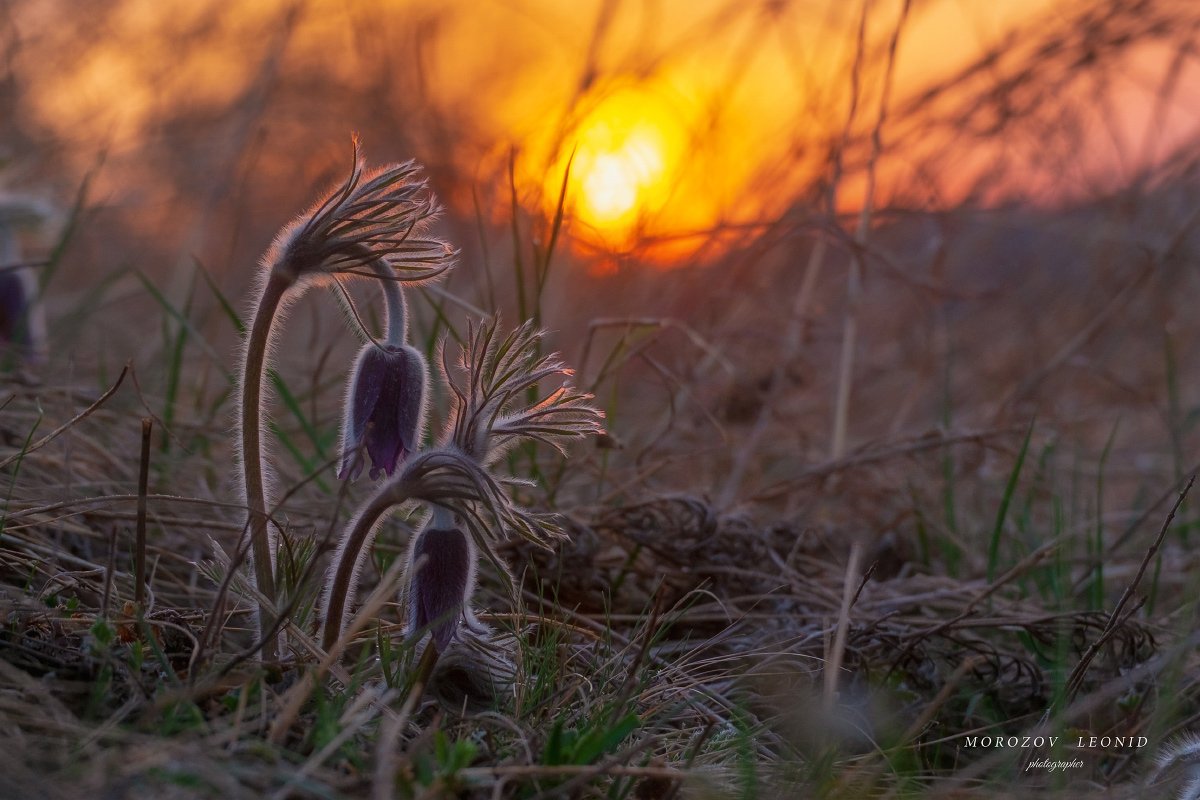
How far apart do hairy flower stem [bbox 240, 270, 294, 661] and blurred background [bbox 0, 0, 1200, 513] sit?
60 cm

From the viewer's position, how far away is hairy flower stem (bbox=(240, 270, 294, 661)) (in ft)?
4.43

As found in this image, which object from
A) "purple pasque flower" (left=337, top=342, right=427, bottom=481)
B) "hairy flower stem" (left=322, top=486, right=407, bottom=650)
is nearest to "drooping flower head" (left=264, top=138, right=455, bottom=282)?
"purple pasque flower" (left=337, top=342, right=427, bottom=481)

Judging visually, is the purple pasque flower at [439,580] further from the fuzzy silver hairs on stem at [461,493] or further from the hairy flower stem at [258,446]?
the hairy flower stem at [258,446]

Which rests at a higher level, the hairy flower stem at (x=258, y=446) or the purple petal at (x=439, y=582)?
the hairy flower stem at (x=258, y=446)

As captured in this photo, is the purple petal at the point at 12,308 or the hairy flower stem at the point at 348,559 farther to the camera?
the purple petal at the point at 12,308

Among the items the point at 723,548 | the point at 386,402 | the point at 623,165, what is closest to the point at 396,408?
the point at 386,402

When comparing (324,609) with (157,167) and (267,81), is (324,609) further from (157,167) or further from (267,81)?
(157,167)

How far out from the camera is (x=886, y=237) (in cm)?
447

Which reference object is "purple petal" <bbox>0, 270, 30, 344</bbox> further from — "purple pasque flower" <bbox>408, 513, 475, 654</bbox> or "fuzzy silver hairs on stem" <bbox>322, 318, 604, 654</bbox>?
"purple pasque flower" <bbox>408, 513, 475, 654</bbox>

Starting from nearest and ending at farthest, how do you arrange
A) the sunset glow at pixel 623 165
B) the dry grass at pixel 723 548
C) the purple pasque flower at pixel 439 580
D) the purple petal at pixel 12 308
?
1. the dry grass at pixel 723 548
2. the purple pasque flower at pixel 439 580
3. the purple petal at pixel 12 308
4. the sunset glow at pixel 623 165

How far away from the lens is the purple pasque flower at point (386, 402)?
4.48 ft

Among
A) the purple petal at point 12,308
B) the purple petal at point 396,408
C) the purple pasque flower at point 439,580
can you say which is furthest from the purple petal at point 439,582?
the purple petal at point 12,308

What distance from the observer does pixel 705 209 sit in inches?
145

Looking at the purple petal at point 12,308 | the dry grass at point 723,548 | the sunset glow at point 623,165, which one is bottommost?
the dry grass at point 723,548
